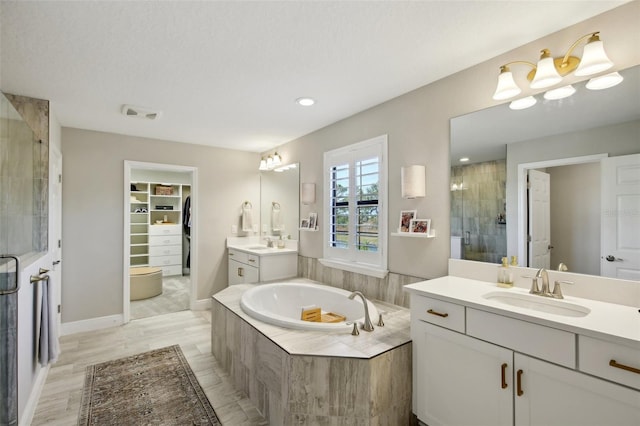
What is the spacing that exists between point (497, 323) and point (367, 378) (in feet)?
2.43

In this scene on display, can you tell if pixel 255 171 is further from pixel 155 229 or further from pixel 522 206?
pixel 522 206

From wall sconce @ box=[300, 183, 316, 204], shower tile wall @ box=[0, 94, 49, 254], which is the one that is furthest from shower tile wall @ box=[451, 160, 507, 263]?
shower tile wall @ box=[0, 94, 49, 254]

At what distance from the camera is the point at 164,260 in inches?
257

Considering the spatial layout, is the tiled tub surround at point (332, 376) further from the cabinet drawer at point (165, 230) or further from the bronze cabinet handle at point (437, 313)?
the cabinet drawer at point (165, 230)

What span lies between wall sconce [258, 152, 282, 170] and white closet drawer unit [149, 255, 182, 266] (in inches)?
128

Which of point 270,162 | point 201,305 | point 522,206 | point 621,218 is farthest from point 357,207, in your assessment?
point 201,305

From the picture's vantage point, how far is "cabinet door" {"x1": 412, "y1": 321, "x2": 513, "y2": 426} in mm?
1525

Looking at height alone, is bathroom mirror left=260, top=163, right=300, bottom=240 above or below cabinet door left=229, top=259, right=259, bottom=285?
above

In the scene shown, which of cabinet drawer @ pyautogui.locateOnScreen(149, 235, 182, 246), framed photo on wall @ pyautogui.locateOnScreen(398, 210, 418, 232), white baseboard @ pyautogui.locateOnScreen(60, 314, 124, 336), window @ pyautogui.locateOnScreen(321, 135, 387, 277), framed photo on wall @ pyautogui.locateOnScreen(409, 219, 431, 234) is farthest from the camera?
cabinet drawer @ pyautogui.locateOnScreen(149, 235, 182, 246)

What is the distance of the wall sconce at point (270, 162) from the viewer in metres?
4.40

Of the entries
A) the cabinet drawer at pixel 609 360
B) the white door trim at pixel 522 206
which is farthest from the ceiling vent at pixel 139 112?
the cabinet drawer at pixel 609 360

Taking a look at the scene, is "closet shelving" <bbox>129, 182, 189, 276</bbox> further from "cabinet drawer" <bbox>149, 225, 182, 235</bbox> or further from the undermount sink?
the undermount sink

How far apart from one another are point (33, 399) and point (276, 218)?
118 inches

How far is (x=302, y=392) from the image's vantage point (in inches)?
70.9
